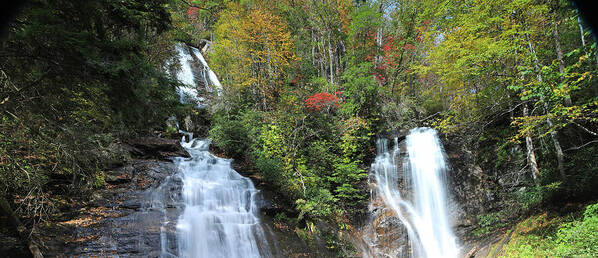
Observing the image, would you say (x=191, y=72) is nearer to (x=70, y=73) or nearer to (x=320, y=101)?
(x=320, y=101)

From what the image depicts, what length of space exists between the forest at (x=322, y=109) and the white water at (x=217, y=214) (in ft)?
3.36

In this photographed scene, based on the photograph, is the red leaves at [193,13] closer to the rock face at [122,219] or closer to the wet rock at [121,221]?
the rock face at [122,219]

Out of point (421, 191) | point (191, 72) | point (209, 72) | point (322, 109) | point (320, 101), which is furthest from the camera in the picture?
point (209, 72)

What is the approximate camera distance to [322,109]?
39.8 ft

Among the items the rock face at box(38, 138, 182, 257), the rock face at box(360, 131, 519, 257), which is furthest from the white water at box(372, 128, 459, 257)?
the rock face at box(38, 138, 182, 257)

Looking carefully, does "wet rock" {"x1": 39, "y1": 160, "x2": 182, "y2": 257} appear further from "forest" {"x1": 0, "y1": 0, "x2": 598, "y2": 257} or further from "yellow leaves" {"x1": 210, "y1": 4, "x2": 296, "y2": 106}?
"yellow leaves" {"x1": 210, "y1": 4, "x2": 296, "y2": 106}

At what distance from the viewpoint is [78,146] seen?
157 inches

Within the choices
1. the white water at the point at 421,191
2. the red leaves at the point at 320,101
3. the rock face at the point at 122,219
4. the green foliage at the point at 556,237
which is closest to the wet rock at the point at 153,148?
the rock face at the point at 122,219

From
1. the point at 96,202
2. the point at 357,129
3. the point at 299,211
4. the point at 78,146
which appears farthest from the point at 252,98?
the point at 78,146

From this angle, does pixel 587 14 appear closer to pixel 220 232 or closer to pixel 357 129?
pixel 220 232

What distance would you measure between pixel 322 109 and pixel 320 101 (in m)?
0.67

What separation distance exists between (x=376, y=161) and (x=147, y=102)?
1097 centimetres

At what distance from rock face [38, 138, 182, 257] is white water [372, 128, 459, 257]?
29.2 feet

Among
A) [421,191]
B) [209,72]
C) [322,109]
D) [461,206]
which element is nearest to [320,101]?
[322,109]
